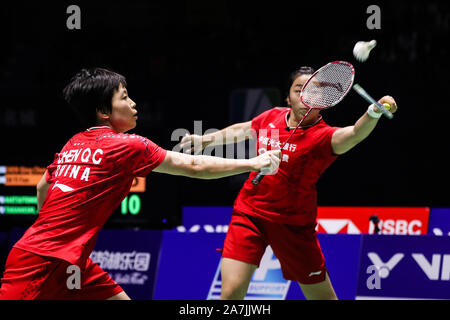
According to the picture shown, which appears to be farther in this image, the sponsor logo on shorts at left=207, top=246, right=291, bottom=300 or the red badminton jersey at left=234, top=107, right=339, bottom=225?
the sponsor logo on shorts at left=207, top=246, right=291, bottom=300

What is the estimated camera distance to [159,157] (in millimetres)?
2918

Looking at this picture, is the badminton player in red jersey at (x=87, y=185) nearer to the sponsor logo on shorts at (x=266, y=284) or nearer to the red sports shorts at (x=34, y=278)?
the red sports shorts at (x=34, y=278)

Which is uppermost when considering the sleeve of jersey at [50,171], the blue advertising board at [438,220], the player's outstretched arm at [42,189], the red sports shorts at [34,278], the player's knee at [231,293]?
the sleeve of jersey at [50,171]

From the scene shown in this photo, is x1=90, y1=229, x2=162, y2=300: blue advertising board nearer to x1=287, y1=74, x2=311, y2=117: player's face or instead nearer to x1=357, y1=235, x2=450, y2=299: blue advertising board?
x1=357, y1=235, x2=450, y2=299: blue advertising board

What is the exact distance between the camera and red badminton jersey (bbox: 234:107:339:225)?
3857mm

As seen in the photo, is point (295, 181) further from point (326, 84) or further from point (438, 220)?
point (438, 220)

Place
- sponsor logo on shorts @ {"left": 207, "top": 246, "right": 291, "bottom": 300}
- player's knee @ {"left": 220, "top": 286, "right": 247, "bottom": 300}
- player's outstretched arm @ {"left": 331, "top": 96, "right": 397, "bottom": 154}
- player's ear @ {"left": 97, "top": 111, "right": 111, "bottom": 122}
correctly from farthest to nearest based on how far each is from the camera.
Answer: sponsor logo on shorts @ {"left": 207, "top": 246, "right": 291, "bottom": 300} → player's knee @ {"left": 220, "top": 286, "right": 247, "bottom": 300} → player's outstretched arm @ {"left": 331, "top": 96, "right": 397, "bottom": 154} → player's ear @ {"left": 97, "top": 111, "right": 111, "bottom": 122}

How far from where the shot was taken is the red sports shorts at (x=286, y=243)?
3844 millimetres

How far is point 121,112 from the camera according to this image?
2996 millimetres

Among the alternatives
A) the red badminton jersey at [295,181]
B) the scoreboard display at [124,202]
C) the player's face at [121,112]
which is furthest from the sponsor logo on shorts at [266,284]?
the player's face at [121,112]

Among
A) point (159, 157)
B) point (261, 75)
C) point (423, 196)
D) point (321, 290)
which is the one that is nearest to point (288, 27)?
point (261, 75)

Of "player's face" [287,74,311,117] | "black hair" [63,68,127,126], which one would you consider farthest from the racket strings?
Result: "black hair" [63,68,127,126]

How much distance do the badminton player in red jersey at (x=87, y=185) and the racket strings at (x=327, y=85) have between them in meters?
0.92

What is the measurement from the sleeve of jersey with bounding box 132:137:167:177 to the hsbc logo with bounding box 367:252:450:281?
2.58 meters
